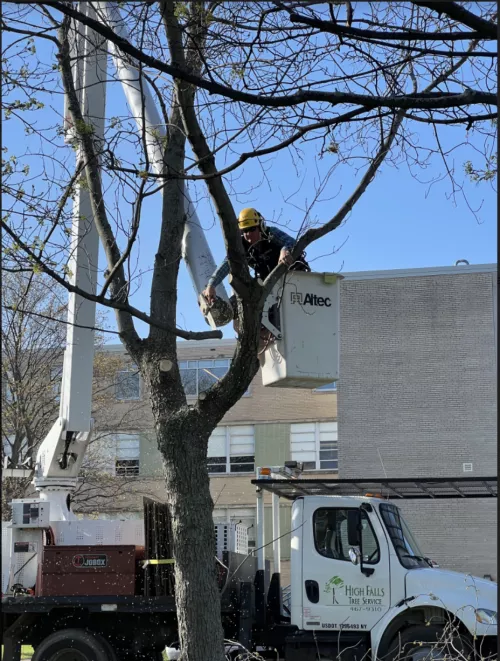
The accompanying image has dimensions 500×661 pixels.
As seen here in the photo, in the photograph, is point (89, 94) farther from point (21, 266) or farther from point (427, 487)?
point (427, 487)

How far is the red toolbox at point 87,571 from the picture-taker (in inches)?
408

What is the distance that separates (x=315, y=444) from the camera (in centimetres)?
3659

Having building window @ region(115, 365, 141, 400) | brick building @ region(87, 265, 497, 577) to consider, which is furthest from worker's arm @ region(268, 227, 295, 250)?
brick building @ region(87, 265, 497, 577)

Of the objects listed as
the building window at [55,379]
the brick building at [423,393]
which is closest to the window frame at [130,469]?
the brick building at [423,393]

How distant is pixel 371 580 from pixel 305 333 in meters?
4.27

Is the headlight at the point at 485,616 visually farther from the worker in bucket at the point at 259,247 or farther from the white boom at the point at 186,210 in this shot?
the worker in bucket at the point at 259,247

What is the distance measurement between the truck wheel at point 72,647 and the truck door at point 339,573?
2242 mm

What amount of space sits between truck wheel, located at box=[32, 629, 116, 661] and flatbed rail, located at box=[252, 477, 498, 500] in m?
2.45

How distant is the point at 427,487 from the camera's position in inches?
449

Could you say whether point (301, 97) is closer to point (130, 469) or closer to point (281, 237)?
point (281, 237)

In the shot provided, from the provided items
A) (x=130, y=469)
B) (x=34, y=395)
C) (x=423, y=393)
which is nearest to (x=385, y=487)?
(x=34, y=395)

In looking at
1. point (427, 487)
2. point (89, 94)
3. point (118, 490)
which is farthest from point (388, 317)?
point (89, 94)

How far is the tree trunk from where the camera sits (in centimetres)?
638

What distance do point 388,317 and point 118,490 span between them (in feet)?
35.9
